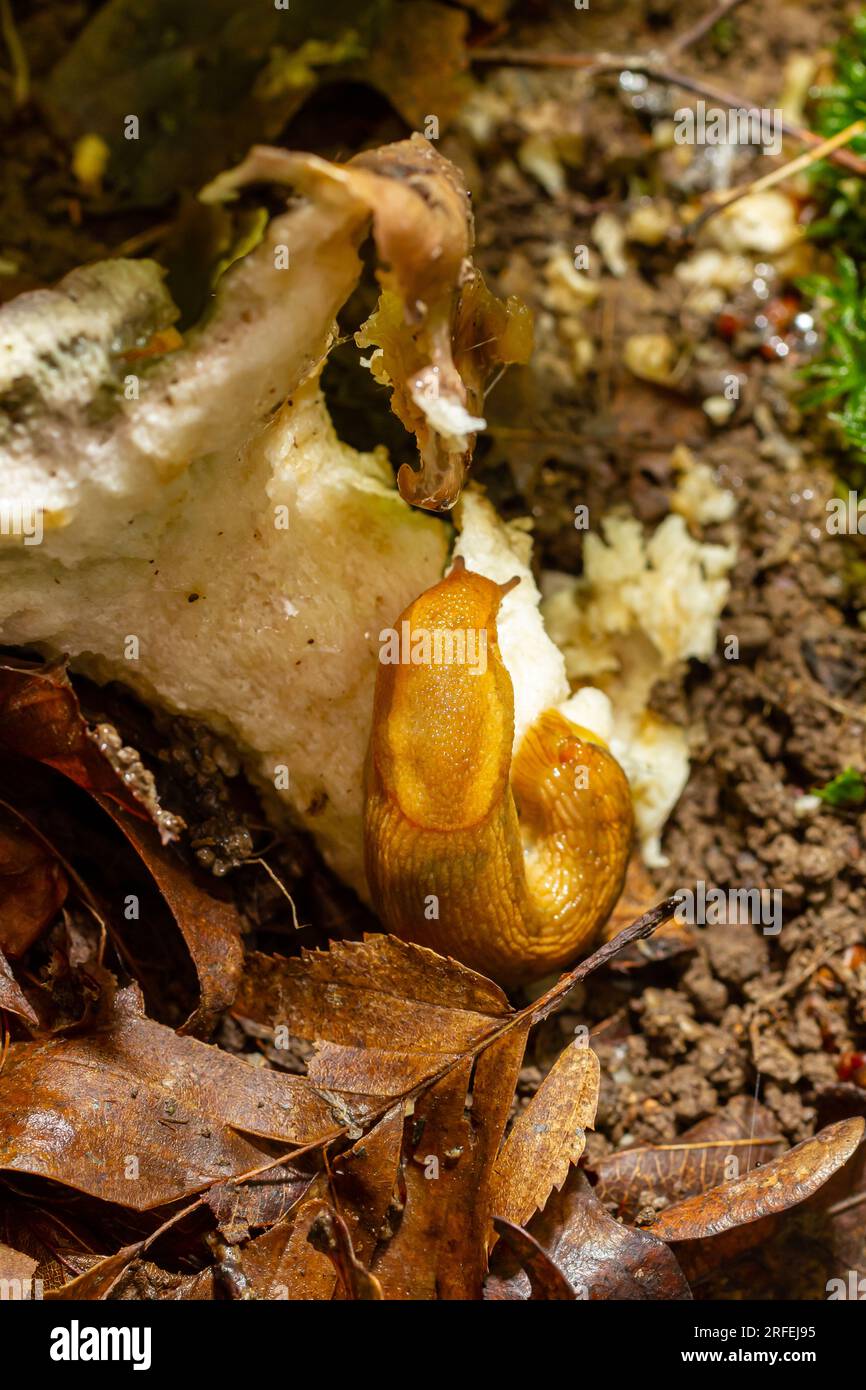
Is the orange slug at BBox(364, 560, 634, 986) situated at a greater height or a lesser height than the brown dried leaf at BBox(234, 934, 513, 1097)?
greater

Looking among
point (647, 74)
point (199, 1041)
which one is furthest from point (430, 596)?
point (647, 74)

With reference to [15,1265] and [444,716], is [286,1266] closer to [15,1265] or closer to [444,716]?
[15,1265]

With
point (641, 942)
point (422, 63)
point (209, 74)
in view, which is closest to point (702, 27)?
point (422, 63)

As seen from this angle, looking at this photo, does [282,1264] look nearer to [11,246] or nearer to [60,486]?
[60,486]

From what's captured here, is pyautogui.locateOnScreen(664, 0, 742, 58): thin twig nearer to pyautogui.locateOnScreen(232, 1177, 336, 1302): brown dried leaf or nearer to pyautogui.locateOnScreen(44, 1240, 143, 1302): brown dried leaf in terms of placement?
pyautogui.locateOnScreen(232, 1177, 336, 1302): brown dried leaf

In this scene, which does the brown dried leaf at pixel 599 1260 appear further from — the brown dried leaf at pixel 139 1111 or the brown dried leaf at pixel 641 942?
the brown dried leaf at pixel 641 942

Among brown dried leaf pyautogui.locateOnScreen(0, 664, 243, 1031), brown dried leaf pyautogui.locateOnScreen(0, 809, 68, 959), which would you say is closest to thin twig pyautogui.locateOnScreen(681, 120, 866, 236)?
brown dried leaf pyautogui.locateOnScreen(0, 664, 243, 1031)

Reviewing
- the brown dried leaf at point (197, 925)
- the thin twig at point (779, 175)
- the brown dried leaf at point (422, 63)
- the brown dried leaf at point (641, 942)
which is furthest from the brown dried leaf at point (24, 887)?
the thin twig at point (779, 175)
